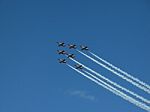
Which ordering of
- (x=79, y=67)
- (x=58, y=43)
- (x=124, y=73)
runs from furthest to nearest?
(x=58, y=43), (x=79, y=67), (x=124, y=73)

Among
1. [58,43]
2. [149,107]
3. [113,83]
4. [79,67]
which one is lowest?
[149,107]

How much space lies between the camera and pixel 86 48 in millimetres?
185875

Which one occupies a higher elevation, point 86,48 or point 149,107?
point 86,48

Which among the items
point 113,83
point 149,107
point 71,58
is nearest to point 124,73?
point 113,83

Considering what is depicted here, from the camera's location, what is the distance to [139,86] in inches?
6240

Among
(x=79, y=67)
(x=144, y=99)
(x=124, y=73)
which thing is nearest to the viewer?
(x=144, y=99)

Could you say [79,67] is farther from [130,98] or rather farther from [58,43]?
[130,98]

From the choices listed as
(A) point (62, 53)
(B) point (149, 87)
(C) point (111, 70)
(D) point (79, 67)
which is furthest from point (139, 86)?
(A) point (62, 53)

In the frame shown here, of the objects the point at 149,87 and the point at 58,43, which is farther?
the point at 58,43

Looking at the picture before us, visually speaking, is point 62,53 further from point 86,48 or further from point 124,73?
point 124,73

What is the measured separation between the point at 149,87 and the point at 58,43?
51.2m

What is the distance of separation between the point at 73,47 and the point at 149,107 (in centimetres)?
4763

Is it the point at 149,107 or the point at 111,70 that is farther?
the point at 111,70

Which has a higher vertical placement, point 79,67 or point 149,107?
point 79,67
